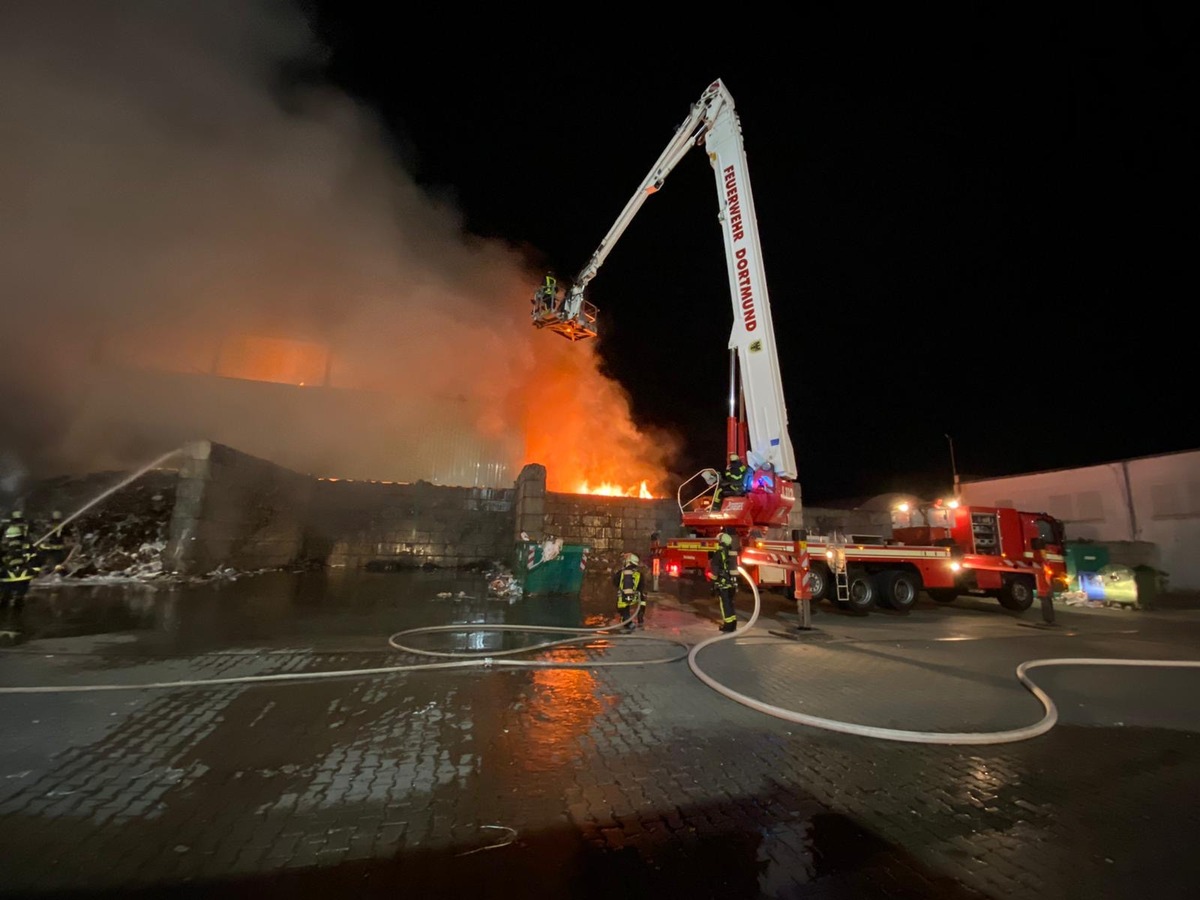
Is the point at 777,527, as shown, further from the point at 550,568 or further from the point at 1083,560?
the point at 1083,560

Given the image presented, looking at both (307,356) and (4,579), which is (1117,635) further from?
(307,356)

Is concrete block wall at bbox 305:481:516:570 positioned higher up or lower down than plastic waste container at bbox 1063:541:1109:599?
higher up

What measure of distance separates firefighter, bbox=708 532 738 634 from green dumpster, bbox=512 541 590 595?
3.65 m

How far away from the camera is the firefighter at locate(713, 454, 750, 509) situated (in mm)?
8992

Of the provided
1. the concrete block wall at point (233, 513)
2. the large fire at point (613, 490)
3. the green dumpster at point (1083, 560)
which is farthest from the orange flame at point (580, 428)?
the green dumpster at point (1083, 560)

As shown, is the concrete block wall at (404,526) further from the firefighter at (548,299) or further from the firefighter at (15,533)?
the firefighter at (15,533)

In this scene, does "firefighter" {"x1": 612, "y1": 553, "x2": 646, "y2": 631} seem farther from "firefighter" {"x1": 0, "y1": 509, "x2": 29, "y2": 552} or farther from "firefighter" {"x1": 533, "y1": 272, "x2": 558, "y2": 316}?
"firefighter" {"x1": 533, "y1": 272, "x2": 558, "y2": 316}

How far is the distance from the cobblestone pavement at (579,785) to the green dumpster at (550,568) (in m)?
5.10

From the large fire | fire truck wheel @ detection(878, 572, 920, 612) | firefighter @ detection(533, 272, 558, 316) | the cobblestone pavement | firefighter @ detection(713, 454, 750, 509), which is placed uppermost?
firefighter @ detection(533, 272, 558, 316)

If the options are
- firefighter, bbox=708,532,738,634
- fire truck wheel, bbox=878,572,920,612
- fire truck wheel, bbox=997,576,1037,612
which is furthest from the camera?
fire truck wheel, bbox=997,576,1037,612

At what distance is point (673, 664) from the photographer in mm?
5312

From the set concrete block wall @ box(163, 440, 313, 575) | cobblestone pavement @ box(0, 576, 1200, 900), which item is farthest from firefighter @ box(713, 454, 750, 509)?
concrete block wall @ box(163, 440, 313, 575)

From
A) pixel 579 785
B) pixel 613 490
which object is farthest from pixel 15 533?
pixel 613 490

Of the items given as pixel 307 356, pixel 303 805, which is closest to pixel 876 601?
pixel 303 805
